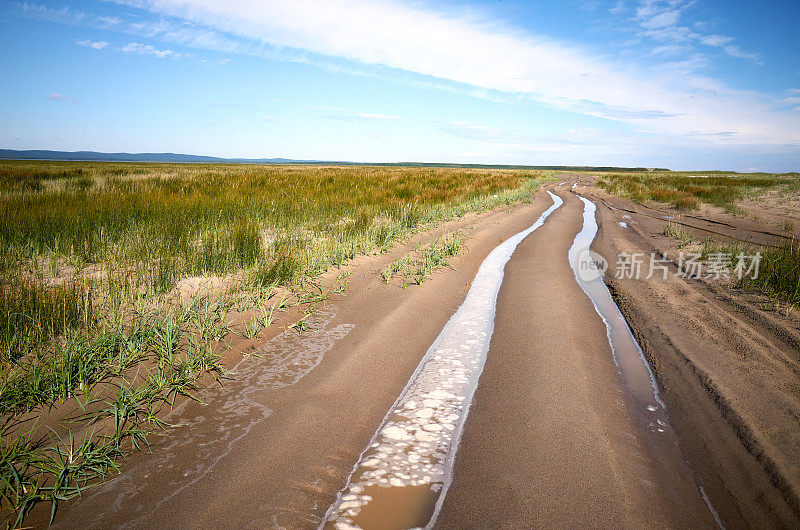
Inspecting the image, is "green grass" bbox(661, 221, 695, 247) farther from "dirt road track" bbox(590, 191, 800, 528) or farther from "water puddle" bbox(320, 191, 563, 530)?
"water puddle" bbox(320, 191, 563, 530)

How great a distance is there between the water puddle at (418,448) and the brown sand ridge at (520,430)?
0.09m

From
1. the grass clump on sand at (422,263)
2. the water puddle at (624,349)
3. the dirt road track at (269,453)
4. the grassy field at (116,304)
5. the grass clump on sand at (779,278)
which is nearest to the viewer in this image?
the dirt road track at (269,453)

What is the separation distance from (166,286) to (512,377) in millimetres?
4629

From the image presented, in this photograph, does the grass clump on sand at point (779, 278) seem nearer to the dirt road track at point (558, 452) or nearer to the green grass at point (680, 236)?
the green grass at point (680, 236)

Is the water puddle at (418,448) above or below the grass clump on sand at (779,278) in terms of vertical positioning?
below

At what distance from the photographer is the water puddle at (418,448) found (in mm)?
2230

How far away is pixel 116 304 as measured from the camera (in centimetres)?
452

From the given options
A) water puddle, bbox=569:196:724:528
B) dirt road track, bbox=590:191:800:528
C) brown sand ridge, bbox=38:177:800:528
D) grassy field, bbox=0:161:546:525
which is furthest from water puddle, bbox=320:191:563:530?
dirt road track, bbox=590:191:800:528

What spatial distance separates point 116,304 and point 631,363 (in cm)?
581

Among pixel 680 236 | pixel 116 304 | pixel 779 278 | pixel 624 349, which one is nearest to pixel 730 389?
pixel 624 349

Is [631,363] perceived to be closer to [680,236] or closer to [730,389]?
[730,389]

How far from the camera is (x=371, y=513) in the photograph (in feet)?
7.28

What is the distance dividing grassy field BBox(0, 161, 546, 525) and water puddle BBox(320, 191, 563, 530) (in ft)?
5.15

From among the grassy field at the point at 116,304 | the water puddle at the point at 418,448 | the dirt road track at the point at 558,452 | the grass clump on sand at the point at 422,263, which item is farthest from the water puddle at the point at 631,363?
the grassy field at the point at 116,304
